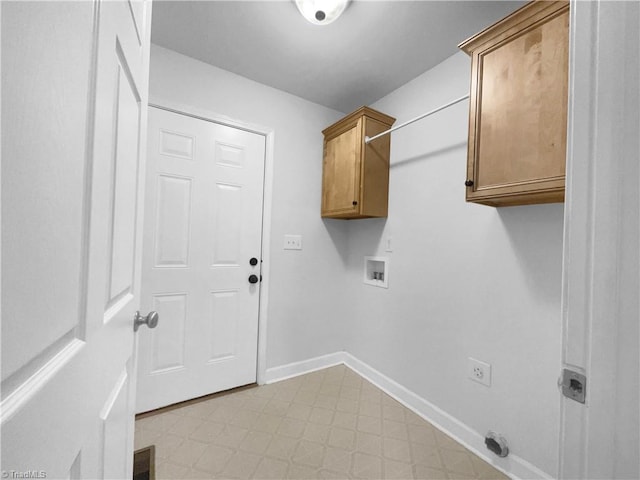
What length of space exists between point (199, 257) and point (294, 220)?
805 millimetres

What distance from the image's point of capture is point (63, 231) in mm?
352

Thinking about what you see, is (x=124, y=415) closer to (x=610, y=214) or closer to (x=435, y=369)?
(x=610, y=214)

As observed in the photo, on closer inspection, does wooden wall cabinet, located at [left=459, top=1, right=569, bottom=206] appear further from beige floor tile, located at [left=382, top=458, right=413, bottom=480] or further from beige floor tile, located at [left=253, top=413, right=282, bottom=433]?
beige floor tile, located at [left=253, top=413, right=282, bottom=433]

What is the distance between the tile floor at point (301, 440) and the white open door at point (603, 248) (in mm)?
1180

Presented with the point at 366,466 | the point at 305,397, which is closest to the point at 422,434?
the point at 366,466

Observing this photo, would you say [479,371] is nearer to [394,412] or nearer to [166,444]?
[394,412]

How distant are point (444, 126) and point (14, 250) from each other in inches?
79.8

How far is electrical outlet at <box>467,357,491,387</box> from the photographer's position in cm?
148

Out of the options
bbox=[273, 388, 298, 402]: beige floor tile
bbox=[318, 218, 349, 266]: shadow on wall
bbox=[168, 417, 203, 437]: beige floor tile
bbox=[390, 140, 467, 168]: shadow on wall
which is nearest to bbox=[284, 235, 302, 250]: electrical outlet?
bbox=[318, 218, 349, 266]: shadow on wall

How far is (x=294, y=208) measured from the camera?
2299 millimetres

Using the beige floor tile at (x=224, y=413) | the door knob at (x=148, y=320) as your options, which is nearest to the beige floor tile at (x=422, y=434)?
the beige floor tile at (x=224, y=413)

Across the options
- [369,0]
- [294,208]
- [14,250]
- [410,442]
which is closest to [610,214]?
[14,250]

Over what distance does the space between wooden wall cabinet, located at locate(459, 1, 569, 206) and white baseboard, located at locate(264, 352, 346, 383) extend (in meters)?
1.85

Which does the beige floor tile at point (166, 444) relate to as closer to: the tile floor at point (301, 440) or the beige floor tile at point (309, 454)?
the tile floor at point (301, 440)
